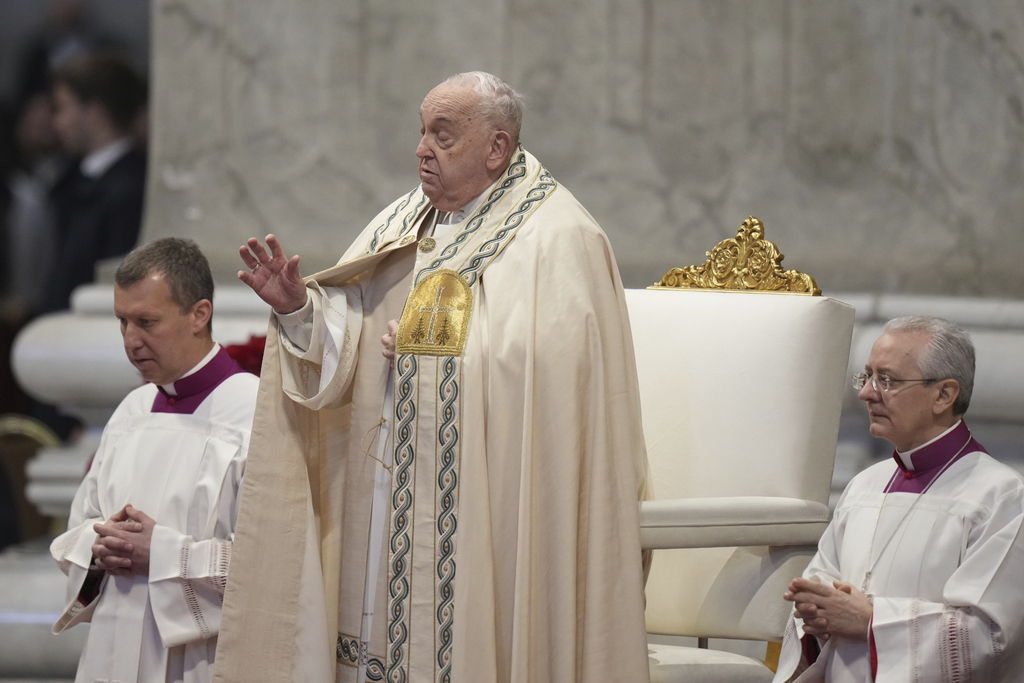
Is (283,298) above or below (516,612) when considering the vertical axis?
above

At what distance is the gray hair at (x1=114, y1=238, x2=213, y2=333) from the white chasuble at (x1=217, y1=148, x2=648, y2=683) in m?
0.23

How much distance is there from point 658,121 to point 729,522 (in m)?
2.14

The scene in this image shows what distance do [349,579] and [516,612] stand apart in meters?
0.54

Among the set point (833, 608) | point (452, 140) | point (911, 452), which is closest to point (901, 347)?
point (911, 452)

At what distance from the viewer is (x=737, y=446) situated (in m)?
3.09

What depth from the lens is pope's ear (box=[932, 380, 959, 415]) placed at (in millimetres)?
2732

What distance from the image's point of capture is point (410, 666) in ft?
9.13

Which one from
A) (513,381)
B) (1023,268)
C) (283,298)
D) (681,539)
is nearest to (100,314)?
(283,298)

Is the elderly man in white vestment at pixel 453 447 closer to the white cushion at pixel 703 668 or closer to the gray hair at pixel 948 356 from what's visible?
the white cushion at pixel 703 668

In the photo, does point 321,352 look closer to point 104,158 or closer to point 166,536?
point 166,536

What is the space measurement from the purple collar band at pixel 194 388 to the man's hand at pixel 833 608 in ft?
4.79

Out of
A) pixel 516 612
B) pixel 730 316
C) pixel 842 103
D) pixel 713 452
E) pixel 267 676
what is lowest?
pixel 267 676

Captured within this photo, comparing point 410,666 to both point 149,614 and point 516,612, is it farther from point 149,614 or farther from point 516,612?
point 149,614

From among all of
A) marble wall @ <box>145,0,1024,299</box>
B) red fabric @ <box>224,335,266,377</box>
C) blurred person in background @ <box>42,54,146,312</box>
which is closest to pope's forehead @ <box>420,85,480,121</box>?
red fabric @ <box>224,335,266,377</box>
